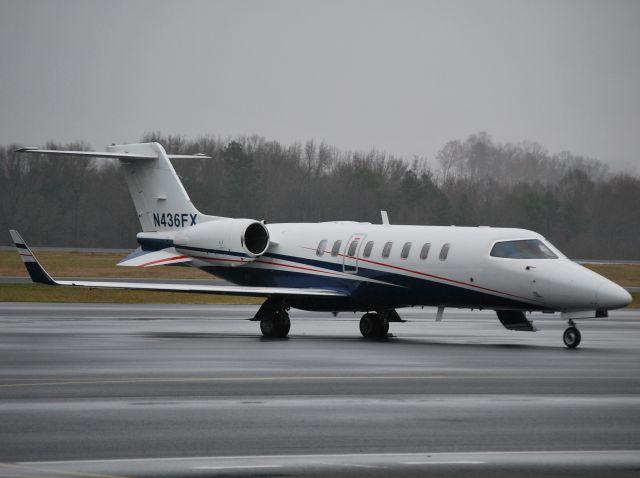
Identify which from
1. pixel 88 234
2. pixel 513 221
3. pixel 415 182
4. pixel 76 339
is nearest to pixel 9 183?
pixel 88 234

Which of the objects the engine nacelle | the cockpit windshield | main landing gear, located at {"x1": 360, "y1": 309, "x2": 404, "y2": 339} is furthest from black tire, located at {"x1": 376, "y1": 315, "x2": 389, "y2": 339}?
the engine nacelle

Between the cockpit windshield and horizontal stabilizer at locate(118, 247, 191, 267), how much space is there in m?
8.05

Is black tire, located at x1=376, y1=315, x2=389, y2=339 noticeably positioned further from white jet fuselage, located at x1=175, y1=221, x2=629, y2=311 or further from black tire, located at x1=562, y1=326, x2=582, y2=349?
black tire, located at x1=562, y1=326, x2=582, y2=349

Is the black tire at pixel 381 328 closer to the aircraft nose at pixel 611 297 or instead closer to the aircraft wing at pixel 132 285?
the aircraft wing at pixel 132 285

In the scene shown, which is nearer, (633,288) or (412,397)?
(412,397)

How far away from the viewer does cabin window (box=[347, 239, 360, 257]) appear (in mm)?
25761

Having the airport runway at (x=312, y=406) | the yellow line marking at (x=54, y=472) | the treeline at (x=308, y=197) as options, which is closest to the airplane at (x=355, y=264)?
the airport runway at (x=312, y=406)

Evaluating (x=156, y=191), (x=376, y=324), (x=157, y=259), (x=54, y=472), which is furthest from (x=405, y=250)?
(x=54, y=472)

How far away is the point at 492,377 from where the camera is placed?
16.1 metres

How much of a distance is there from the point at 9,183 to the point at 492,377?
79627mm

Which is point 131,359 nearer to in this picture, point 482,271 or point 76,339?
point 76,339

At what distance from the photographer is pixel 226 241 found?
27.3m

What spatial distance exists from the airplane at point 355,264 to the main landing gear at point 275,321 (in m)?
0.02

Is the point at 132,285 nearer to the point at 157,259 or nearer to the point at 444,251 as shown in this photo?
the point at 157,259
